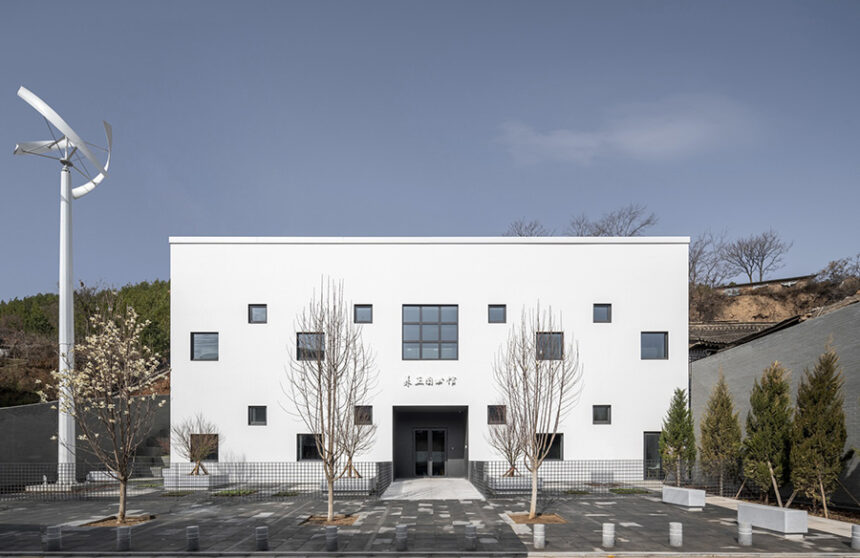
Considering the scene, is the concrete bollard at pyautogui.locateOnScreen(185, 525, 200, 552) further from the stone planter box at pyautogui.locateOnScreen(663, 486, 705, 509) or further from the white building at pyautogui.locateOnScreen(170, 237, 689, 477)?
the stone planter box at pyautogui.locateOnScreen(663, 486, 705, 509)

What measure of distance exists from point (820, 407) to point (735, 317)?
38377 millimetres

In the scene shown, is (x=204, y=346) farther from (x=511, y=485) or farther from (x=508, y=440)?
(x=511, y=485)

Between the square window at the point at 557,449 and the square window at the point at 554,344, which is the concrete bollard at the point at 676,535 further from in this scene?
the square window at the point at 554,344

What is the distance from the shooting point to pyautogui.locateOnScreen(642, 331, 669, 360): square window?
2698 cm

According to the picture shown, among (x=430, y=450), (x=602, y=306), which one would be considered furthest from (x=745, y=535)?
(x=430, y=450)

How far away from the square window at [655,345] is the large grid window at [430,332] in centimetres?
817

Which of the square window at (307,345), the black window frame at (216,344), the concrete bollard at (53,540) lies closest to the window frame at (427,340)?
the square window at (307,345)

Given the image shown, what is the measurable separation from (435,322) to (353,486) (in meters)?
7.76

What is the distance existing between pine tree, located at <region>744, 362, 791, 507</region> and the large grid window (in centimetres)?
1156

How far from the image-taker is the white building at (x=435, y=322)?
26.3 m

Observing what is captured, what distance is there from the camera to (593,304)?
2694cm

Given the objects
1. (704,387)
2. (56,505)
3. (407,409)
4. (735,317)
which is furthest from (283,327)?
(735,317)

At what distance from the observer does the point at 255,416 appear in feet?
86.5

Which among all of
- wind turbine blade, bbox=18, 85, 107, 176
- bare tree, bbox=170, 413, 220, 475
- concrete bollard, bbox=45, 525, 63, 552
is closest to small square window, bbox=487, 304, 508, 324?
bare tree, bbox=170, 413, 220, 475
